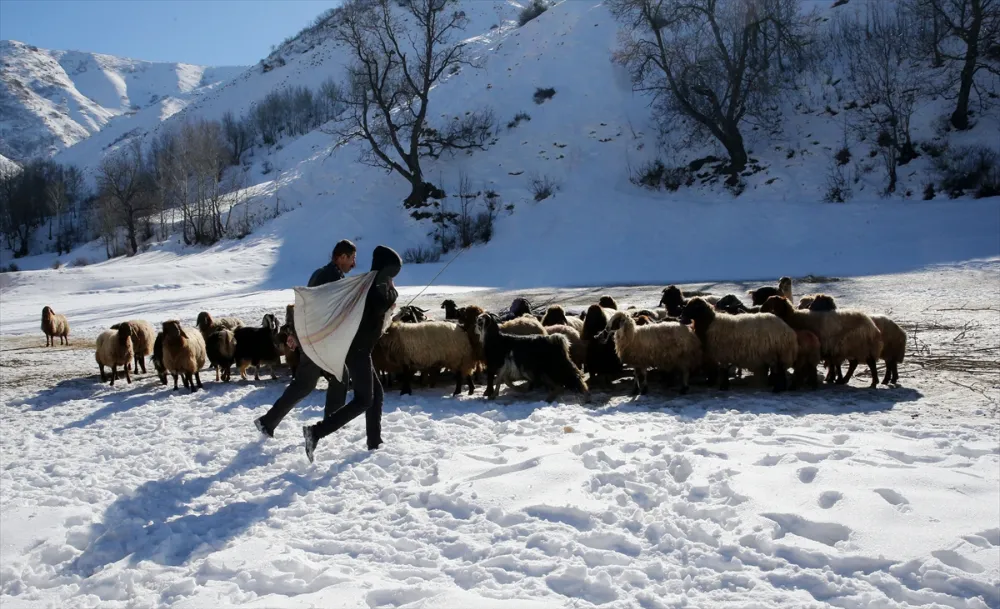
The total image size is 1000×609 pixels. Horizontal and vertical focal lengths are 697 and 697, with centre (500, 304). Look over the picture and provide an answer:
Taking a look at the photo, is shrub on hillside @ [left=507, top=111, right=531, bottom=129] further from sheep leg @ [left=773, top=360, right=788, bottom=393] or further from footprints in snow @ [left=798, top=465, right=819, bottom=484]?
footprints in snow @ [left=798, top=465, right=819, bottom=484]

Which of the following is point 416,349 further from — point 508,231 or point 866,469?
point 508,231

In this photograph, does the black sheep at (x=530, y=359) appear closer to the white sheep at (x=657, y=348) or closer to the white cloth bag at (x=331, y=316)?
the white sheep at (x=657, y=348)

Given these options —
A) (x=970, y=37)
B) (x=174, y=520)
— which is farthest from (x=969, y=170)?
(x=174, y=520)

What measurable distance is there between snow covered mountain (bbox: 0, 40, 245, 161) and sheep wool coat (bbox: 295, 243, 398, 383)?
109 metres

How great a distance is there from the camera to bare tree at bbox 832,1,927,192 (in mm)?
26812

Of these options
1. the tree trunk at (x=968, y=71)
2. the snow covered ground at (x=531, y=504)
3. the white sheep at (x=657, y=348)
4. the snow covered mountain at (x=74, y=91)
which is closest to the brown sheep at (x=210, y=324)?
the snow covered ground at (x=531, y=504)

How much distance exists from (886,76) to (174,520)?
30.2 meters

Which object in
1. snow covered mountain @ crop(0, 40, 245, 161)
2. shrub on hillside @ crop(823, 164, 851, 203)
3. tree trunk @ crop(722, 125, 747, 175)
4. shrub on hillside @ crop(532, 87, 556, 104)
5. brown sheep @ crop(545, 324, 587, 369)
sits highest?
snow covered mountain @ crop(0, 40, 245, 161)

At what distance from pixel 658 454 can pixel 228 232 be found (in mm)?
37274

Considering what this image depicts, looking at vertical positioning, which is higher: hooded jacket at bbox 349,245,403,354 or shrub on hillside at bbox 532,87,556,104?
shrub on hillside at bbox 532,87,556,104

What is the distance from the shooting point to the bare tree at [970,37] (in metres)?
25.6

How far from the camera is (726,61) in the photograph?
28.7 metres

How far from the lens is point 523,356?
8.77m

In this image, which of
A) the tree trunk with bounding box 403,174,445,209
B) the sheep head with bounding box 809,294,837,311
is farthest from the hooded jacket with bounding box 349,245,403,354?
the tree trunk with bounding box 403,174,445,209
